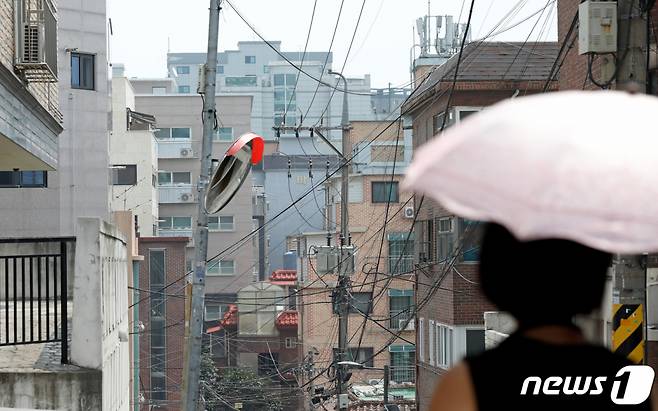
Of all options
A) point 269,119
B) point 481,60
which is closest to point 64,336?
point 481,60

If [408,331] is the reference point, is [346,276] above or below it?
above

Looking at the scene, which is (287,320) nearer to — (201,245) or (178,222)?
(178,222)

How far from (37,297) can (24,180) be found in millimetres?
23725

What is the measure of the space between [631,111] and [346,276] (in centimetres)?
3076

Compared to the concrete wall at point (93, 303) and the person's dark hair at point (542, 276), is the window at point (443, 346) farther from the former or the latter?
the person's dark hair at point (542, 276)

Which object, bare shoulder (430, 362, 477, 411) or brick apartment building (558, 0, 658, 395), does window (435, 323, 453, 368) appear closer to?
brick apartment building (558, 0, 658, 395)

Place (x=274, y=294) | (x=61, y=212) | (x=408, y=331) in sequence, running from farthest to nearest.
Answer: (x=274, y=294)
(x=408, y=331)
(x=61, y=212)

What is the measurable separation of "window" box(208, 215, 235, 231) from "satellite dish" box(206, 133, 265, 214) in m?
60.8

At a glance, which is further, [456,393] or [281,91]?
[281,91]

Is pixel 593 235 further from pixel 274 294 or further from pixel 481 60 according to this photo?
pixel 274 294

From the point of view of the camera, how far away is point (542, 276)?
9.46 feet

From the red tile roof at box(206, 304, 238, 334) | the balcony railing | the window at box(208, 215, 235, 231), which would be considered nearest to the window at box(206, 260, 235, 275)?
the window at box(208, 215, 235, 231)

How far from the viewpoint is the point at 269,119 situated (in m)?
136

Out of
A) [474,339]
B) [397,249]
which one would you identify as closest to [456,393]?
[474,339]
